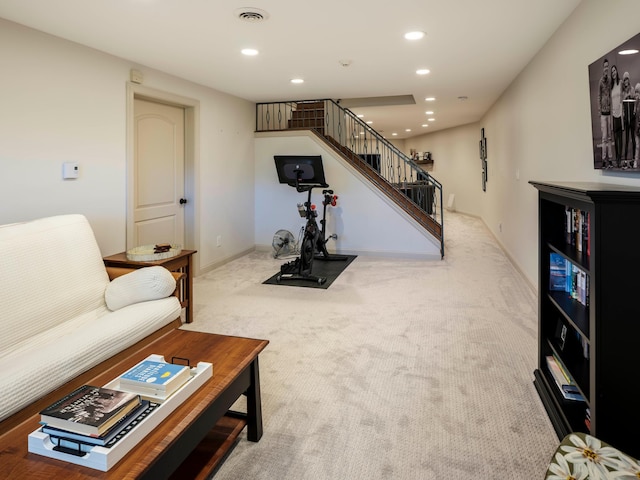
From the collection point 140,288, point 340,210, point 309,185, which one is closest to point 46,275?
point 140,288

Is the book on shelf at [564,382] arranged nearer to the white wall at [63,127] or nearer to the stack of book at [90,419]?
the stack of book at [90,419]

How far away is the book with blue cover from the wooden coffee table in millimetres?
78

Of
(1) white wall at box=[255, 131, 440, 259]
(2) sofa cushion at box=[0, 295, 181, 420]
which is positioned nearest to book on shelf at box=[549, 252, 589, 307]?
(2) sofa cushion at box=[0, 295, 181, 420]

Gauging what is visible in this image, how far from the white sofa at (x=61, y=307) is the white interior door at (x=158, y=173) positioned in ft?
5.08

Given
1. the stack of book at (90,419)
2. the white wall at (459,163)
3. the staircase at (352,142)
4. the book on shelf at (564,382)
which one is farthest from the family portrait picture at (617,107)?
the white wall at (459,163)

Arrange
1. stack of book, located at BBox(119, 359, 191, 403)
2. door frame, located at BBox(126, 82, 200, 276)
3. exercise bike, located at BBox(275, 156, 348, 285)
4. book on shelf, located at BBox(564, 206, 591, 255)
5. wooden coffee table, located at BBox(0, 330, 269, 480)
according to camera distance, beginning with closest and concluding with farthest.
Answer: wooden coffee table, located at BBox(0, 330, 269, 480) < stack of book, located at BBox(119, 359, 191, 403) < book on shelf, located at BBox(564, 206, 591, 255) < door frame, located at BBox(126, 82, 200, 276) < exercise bike, located at BBox(275, 156, 348, 285)

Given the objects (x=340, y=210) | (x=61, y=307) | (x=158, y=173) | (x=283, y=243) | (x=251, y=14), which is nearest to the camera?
(x=61, y=307)

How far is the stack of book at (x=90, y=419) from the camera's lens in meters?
1.09

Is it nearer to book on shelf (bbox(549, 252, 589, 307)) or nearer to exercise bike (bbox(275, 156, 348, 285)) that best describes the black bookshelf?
book on shelf (bbox(549, 252, 589, 307))

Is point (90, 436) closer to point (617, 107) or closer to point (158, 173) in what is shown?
point (617, 107)

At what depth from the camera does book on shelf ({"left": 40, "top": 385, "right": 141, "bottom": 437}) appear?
1106 millimetres

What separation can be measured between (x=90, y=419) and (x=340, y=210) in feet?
16.9

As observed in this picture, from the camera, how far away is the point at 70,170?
314 centimetres

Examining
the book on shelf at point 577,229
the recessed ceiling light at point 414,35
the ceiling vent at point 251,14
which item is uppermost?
the recessed ceiling light at point 414,35
